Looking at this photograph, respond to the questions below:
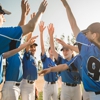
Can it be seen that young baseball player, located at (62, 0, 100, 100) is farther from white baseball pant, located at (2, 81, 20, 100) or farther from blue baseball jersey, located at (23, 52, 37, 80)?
blue baseball jersey, located at (23, 52, 37, 80)

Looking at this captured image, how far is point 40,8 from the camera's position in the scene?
3.31 meters

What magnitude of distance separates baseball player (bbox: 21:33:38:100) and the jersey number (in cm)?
330

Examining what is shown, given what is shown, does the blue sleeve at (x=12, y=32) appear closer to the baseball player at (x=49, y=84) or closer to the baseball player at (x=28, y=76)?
the baseball player at (x=28, y=76)

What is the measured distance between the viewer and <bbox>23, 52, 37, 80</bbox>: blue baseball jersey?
664 centimetres

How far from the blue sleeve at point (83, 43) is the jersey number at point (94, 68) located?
0.62ft

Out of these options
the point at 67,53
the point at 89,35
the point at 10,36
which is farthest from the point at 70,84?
the point at 10,36

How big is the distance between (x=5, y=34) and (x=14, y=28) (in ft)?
0.54

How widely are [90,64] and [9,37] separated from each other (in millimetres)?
1590

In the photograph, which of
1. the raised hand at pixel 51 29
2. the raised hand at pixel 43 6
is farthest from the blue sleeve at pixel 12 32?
the raised hand at pixel 51 29

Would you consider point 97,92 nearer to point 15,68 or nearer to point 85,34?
point 85,34

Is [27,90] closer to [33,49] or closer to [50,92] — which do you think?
[50,92]

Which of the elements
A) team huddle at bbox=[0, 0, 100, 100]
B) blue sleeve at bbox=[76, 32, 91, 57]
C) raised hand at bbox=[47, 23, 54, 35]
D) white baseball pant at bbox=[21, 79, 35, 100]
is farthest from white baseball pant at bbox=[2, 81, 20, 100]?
blue sleeve at bbox=[76, 32, 91, 57]

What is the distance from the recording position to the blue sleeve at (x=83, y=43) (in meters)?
3.72

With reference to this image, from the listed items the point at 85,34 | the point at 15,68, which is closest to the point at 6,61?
the point at 15,68
